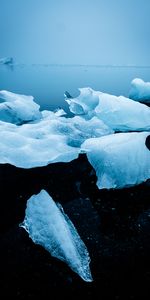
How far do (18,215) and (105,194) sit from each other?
0.32 metres

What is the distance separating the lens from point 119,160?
1.03 meters

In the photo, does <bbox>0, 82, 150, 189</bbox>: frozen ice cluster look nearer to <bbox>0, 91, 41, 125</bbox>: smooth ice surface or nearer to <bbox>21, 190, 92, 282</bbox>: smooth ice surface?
<bbox>0, 91, 41, 125</bbox>: smooth ice surface

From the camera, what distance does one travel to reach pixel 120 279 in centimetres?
60

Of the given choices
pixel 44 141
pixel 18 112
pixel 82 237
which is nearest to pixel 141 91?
pixel 18 112

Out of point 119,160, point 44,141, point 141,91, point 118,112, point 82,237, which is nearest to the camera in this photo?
point 82,237

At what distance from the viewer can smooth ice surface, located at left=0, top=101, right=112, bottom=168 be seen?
100 cm

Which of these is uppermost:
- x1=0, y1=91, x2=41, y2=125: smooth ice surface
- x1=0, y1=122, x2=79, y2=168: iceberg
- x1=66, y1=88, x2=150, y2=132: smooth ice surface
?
x1=0, y1=122, x2=79, y2=168: iceberg

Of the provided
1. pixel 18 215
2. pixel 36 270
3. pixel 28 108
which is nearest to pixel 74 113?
pixel 28 108

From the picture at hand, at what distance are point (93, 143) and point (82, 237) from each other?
1.43 feet

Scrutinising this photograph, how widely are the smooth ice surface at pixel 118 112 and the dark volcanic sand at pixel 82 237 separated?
0.65 metres

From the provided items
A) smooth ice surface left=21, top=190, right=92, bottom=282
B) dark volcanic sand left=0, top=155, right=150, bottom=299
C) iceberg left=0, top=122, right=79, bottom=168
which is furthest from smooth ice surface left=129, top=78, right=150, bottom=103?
smooth ice surface left=21, top=190, right=92, bottom=282

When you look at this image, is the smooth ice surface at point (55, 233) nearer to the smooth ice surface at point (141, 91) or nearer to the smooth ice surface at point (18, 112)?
the smooth ice surface at point (18, 112)

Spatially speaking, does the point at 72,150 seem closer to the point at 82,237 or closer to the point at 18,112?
the point at 82,237

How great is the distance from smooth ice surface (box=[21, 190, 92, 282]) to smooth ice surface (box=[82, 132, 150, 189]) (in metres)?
0.21
